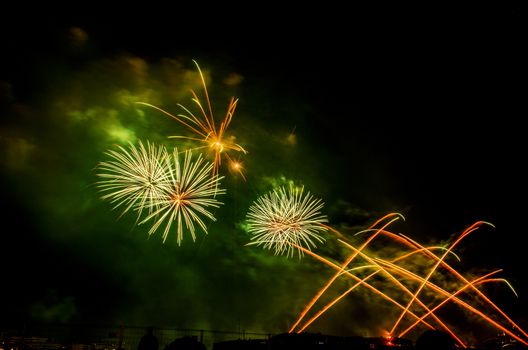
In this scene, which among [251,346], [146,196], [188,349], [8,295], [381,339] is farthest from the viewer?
[8,295]

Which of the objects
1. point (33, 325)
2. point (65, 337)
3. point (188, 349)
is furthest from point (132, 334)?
point (188, 349)

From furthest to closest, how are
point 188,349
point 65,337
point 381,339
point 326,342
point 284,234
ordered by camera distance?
point 284,234 → point 381,339 → point 326,342 → point 65,337 → point 188,349

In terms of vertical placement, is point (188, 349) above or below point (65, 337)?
below

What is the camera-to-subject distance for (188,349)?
22.5 feet

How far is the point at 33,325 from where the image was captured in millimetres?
10727

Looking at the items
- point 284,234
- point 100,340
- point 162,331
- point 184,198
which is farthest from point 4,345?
point 284,234

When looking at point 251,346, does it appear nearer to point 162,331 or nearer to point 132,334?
point 162,331

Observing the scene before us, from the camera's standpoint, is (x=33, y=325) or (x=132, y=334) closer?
(x=33, y=325)

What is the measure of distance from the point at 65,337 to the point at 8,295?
3424 cm

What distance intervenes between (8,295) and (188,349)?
41106 millimetres

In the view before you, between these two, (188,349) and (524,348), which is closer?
(188,349)

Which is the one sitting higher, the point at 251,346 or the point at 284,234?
the point at 284,234

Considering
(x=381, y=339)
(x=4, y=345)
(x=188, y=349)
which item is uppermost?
(x=381, y=339)

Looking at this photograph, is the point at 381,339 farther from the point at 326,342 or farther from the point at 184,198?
the point at 184,198
